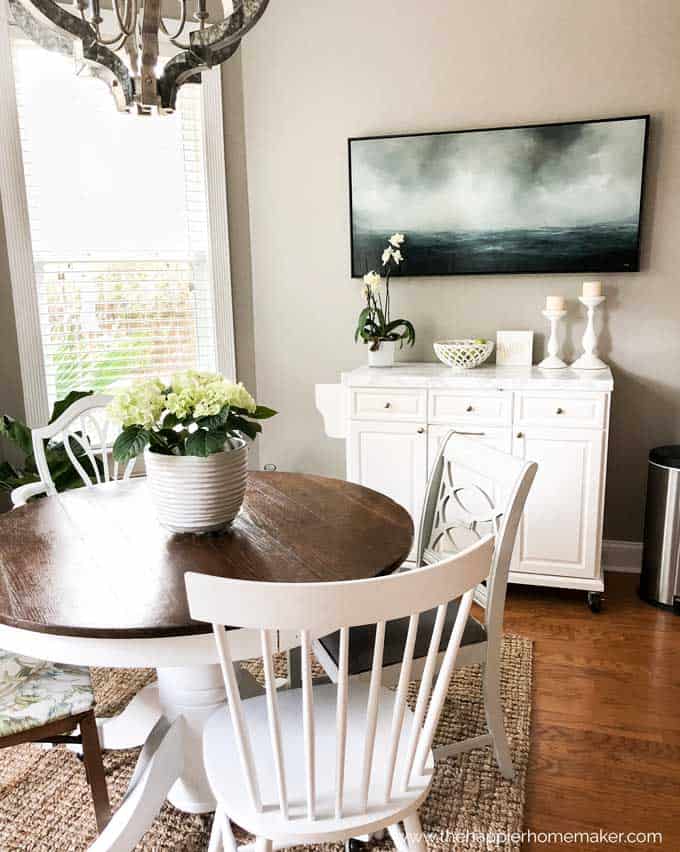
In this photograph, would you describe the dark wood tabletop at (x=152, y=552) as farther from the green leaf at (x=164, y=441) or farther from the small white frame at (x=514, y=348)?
the small white frame at (x=514, y=348)

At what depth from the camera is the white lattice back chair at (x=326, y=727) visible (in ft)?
3.47

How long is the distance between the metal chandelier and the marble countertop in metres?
1.58

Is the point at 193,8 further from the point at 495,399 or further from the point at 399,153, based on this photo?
the point at 495,399

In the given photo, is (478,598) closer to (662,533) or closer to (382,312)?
(662,533)

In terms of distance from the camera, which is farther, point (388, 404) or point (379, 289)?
point (379, 289)

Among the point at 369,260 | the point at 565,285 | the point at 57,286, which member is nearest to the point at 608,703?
the point at 565,285

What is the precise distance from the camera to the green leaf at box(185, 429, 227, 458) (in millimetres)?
1578

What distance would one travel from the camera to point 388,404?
119 inches

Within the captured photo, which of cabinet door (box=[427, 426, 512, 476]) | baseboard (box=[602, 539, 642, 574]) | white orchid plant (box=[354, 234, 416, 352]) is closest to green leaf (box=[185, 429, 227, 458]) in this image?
A: cabinet door (box=[427, 426, 512, 476])

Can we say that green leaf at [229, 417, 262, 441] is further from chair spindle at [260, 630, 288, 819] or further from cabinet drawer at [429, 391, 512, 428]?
cabinet drawer at [429, 391, 512, 428]

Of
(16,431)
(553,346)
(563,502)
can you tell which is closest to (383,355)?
(553,346)

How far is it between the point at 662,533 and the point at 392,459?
1169mm

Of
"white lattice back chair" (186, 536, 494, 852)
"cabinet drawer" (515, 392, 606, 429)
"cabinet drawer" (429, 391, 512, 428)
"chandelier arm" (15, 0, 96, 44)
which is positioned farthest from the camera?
"cabinet drawer" (429, 391, 512, 428)

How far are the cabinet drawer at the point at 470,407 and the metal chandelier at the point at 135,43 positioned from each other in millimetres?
1665
